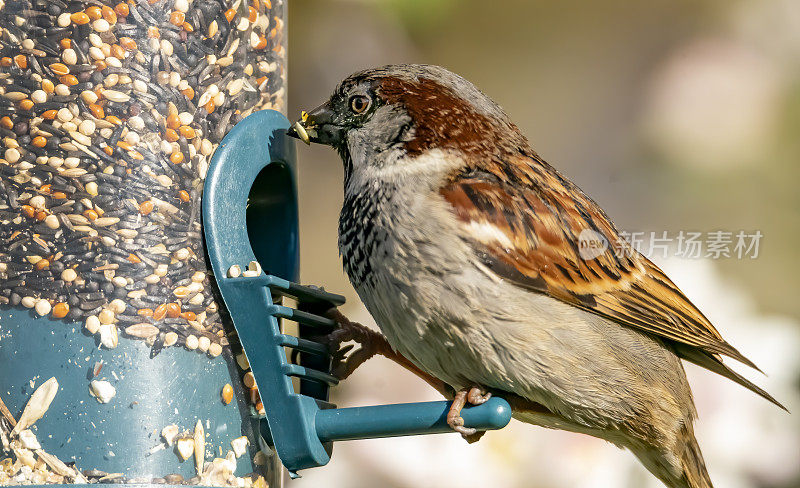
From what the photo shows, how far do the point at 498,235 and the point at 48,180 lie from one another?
1091 millimetres

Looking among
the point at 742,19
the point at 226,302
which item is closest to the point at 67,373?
the point at 226,302

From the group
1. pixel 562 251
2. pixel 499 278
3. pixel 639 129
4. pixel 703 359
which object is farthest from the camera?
pixel 639 129

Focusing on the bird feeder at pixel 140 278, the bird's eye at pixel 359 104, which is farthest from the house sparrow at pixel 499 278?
the bird feeder at pixel 140 278

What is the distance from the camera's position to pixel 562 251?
2.95 metres

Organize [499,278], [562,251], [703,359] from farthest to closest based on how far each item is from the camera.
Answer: [703,359]
[562,251]
[499,278]

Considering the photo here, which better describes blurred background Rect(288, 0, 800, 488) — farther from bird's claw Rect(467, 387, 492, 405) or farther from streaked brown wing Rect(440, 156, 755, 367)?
bird's claw Rect(467, 387, 492, 405)

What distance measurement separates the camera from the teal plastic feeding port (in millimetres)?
2604

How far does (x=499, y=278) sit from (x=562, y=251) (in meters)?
0.25

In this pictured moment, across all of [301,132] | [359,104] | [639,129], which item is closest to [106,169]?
[301,132]

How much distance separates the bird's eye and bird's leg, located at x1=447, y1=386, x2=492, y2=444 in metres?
0.80

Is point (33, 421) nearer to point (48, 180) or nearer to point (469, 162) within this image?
point (48, 180)

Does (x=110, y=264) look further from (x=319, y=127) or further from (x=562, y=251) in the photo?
(x=562, y=251)

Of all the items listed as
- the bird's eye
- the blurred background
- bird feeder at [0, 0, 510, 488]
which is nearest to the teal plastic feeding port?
bird feeder at [0, 0, 510, 488]

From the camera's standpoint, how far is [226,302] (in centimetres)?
274
